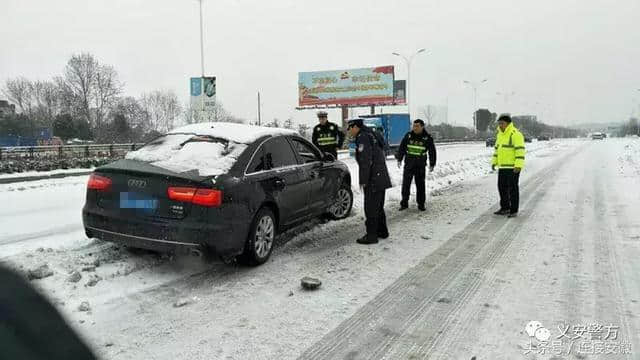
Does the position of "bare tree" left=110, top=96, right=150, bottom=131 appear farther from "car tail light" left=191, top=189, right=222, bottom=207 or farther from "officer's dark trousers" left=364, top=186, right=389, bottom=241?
"car tail light" left=191, top=189, right=222, bottom=207

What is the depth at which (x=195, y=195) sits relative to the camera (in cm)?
462

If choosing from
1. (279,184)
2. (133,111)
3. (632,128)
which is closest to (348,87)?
(133,111)

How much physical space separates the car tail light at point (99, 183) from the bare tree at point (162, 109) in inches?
2873

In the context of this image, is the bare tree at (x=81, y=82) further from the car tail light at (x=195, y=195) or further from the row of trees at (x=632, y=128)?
the row of trees at (x=632, y=128)

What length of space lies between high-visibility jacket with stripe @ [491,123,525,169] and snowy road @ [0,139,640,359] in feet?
4.24

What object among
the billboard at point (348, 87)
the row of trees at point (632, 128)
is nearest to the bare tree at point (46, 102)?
the billboard at point (348, 87)

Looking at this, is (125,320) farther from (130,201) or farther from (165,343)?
(130,201)

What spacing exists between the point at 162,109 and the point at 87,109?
1815cm

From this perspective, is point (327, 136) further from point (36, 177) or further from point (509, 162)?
A: point (36, 177)

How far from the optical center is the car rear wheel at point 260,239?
5.15 m

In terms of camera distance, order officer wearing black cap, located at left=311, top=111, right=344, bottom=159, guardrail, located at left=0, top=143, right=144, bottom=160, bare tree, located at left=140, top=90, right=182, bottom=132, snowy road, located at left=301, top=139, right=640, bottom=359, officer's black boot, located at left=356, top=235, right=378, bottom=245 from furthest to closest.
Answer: bare tree, located at left=140, top=90, right=182, bottom=132 → guardrail, located at left=0, top=143, right=144, bottom=160 → officer wearing black cap, located at left=311, top=111, right=344, bottom=159 → officer's black boot, located at left=356, top=235, right=378, bottom=245 → snowy road, located at left=301, top=139, right=640, bottom=359

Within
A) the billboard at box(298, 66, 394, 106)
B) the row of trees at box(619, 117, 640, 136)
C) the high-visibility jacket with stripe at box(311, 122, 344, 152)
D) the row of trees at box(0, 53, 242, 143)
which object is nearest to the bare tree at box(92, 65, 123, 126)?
the row of trees at box(0, 53, 242, 143)

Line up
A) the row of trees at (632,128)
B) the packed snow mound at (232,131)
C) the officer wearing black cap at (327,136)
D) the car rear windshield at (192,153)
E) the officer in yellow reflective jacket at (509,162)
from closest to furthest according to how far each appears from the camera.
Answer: the car rear windshield at (192,153) → the packed snow mound at (232,131) → the officer in yellow reflective jacket at (509,162) → the officer wearing black cap at (327,136) → the row of trees at (632,128)

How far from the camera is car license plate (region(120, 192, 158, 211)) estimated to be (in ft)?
15.4
